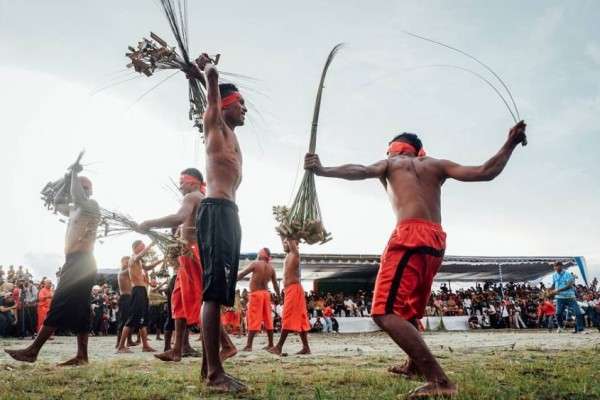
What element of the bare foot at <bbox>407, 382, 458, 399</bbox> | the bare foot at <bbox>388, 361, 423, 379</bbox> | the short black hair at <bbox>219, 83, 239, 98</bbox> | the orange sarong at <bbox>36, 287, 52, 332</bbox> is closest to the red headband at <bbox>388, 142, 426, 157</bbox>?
the short black hair at <bbox>219, 83, 239, 98</bbox>

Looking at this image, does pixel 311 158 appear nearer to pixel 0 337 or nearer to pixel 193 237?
pixel 193 237

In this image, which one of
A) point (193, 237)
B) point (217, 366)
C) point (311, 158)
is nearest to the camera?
point (217, 366)

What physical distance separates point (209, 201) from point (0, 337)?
13424 mm

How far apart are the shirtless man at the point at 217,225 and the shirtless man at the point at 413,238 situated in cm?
64

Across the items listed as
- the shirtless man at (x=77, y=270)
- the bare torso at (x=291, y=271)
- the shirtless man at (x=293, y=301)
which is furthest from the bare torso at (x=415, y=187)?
the bare torso at (x=291, y=271)

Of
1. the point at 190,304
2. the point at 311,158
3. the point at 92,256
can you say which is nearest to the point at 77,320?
the point at 92,256

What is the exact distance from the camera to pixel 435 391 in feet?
9.48

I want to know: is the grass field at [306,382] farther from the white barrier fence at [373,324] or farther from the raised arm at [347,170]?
the white barrier fence at [373,324]

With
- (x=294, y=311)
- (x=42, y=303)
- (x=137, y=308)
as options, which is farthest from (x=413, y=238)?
(x=42, y=303)

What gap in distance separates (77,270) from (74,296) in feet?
0.91

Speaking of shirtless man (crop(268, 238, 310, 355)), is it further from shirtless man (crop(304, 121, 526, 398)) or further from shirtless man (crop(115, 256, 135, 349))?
shirtless man (crop(304, 121, 526, 398))

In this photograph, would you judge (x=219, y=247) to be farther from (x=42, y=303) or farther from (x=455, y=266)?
(x=455, y=266)

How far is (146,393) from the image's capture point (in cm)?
308

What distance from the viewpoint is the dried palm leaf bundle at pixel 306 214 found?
13.1ft
